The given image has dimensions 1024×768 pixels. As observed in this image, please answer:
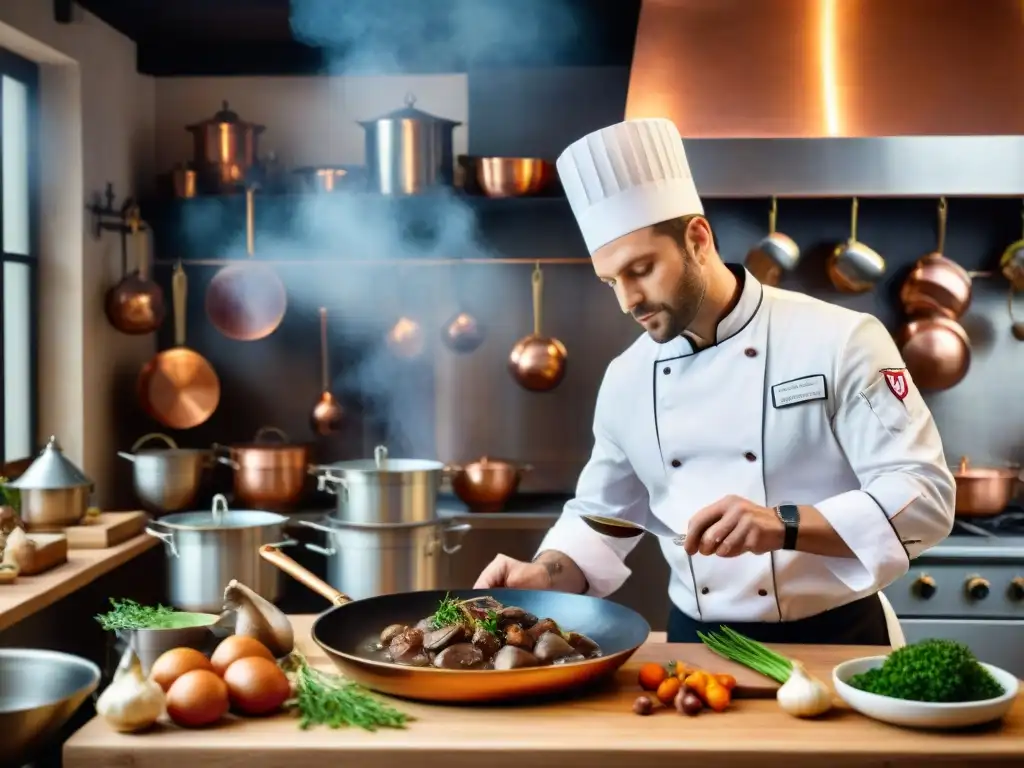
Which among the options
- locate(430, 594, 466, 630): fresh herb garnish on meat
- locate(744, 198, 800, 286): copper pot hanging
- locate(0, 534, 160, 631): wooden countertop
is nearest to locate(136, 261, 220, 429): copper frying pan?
locate(0, 534, 160, 631): wooden countertop

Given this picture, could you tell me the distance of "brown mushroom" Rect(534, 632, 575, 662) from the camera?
164 cm

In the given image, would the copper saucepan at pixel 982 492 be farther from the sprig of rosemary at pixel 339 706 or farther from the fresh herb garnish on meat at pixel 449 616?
the sprig of rosemary at pixel 339 706

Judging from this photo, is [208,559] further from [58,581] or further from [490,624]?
[490,624]

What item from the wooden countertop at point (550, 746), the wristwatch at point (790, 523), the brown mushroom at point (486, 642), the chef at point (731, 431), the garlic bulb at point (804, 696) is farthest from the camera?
the chef at point (731, 431)

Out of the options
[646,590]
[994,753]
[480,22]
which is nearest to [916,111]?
[480,22]

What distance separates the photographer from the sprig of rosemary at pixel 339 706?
1530 millimetres

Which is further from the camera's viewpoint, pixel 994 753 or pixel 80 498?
pixel 80 498

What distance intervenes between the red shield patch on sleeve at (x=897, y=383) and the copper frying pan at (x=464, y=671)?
0.61m

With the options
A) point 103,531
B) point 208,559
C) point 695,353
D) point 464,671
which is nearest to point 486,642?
point 464,671

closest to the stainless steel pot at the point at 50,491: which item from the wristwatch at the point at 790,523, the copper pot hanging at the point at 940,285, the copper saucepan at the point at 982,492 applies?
the wristwatch at the point at 790,523

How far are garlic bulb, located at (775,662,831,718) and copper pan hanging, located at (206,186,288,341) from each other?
2736mm

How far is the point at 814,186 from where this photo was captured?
11.4 feet

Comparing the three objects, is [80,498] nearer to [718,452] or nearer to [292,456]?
[292,456]

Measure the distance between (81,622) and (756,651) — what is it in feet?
7.21
